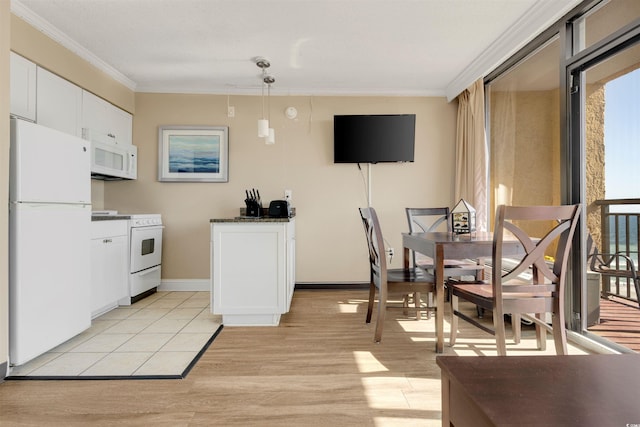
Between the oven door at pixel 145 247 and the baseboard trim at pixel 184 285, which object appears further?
the baseboard trim at pixel 184 285

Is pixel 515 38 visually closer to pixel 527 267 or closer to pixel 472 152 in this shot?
pixel 472 152

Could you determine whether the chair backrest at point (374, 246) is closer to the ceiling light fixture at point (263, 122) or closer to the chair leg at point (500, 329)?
the chair leg at point (500, 329)

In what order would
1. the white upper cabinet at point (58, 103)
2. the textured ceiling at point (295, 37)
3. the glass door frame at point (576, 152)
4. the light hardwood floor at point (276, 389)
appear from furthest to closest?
the white upper cabinet at point (58, 103)
the textured ceiling at point (295, 37)
the glass door frame at point (576, 152)
the light hardwood floor at point (276, 389)

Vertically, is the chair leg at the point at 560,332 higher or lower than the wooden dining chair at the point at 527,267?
lower

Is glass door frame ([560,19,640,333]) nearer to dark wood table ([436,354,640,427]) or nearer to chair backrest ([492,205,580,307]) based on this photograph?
chair backrest ([492,205,580,307])

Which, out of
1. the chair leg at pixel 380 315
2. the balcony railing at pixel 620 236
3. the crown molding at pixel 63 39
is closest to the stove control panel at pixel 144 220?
the crown molding at pixel 63 39

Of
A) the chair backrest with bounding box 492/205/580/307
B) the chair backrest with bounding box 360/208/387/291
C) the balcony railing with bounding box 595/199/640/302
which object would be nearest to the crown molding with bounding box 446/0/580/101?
the balcony railing with bounding box 595/199/640/302

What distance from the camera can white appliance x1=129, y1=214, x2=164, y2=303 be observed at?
3.39 meters

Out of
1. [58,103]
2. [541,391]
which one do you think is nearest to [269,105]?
[58,103]

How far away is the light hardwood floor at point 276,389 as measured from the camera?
1.54 metres

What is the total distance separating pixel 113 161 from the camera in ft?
11.6

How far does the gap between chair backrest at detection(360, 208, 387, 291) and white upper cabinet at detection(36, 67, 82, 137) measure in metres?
2.72

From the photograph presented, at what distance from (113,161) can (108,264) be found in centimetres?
118

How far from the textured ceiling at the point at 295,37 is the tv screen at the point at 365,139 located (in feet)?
1.41
